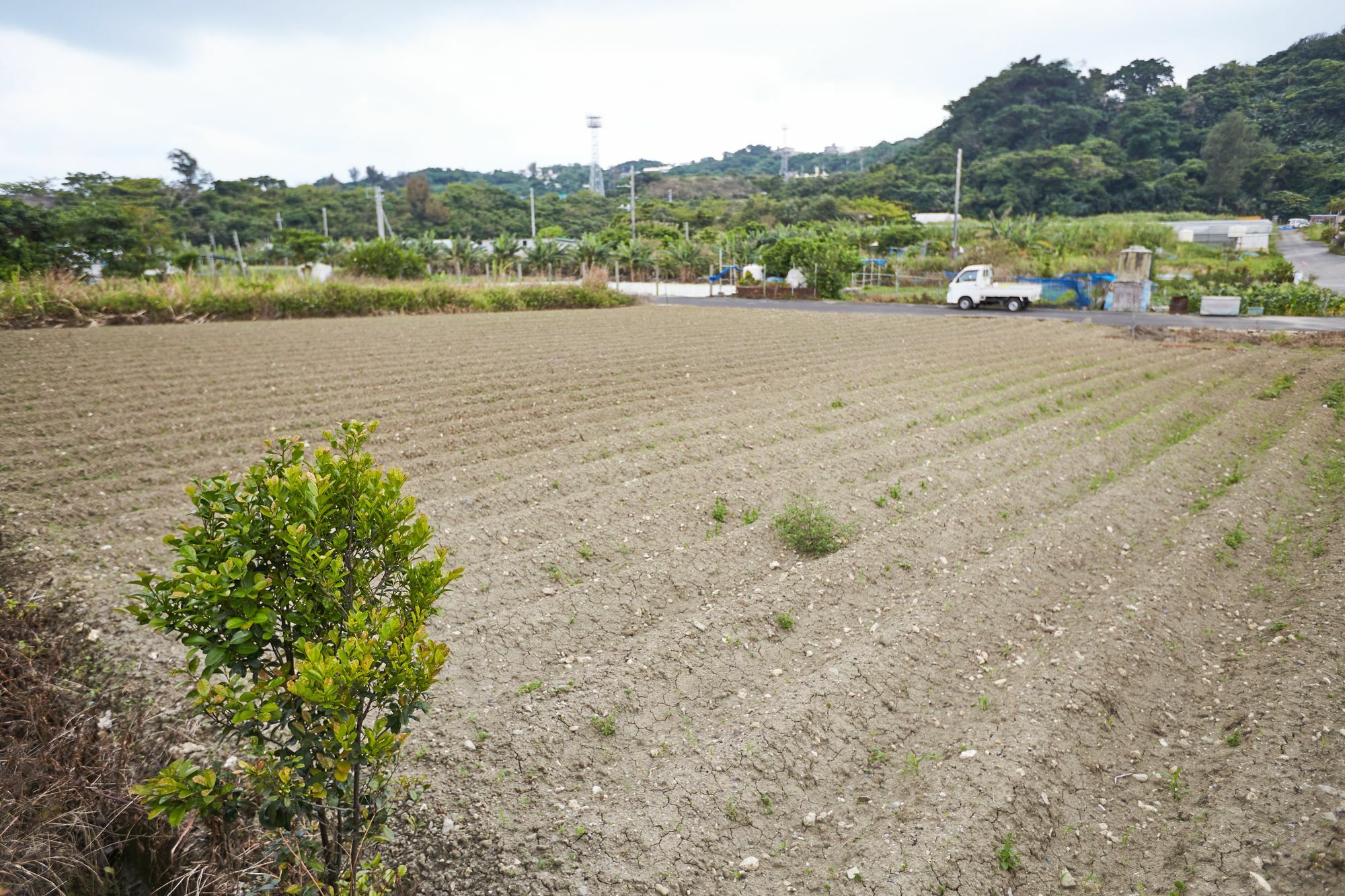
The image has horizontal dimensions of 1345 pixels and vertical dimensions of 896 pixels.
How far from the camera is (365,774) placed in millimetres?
3252

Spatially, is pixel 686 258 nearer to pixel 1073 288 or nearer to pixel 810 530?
pixel 1073 288

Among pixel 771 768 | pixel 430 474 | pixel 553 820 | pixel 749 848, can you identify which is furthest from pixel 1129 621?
pixel 430 474

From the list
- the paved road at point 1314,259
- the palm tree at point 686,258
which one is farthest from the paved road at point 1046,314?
the palm tree at point 686,258

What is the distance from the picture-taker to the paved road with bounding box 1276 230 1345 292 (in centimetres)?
3266

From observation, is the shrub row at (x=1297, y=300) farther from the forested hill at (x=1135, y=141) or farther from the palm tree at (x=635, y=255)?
the palm tree at (x=635, y=255)

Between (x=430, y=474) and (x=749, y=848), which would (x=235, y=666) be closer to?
(x=749, y=848)

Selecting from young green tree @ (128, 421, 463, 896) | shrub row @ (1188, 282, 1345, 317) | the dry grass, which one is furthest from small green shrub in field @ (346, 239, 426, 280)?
shrub row @ (1188, 282, 1345, 317)

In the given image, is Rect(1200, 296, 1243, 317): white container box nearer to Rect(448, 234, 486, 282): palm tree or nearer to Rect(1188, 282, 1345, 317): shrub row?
Rect(1188, 282, 1345, 317): shrub row

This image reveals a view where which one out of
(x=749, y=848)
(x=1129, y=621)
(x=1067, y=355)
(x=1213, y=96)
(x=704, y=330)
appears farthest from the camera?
(x=1213, y=96)

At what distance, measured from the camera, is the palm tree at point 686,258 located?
47719 millimetres

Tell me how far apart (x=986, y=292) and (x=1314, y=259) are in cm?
2367

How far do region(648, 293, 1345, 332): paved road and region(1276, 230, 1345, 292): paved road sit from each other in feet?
24.5

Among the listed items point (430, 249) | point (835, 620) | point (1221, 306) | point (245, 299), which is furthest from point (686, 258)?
point (835, 620)

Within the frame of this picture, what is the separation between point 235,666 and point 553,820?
5.23ft
